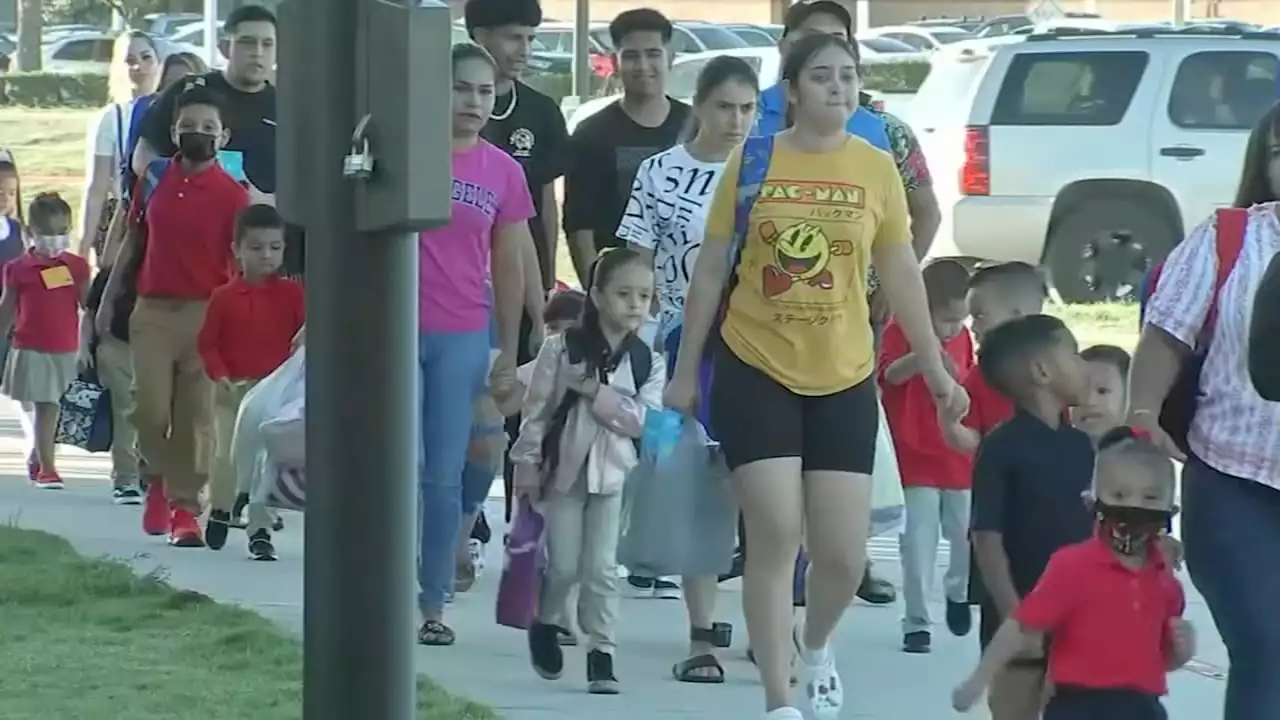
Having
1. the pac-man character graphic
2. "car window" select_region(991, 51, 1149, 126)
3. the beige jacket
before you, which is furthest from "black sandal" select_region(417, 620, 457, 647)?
"car window" select_region(991, 51, 1149, 126)

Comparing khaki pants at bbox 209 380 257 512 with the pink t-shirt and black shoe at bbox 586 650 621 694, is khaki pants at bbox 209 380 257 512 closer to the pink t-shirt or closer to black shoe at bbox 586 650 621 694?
the pink t-shirt

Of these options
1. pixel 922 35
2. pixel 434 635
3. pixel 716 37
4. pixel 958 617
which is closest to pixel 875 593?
pixel 958 617

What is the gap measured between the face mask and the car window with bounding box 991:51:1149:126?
505 inches

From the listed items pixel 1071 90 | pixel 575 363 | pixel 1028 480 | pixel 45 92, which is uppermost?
pixel 45 92

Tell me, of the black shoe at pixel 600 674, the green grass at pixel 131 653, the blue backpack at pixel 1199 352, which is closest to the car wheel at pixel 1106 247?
the green grass at pixel 131 653

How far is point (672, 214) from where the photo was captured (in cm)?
761

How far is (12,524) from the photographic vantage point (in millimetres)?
9852

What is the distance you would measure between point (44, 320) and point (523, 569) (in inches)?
170

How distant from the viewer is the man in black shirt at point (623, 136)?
8.71m

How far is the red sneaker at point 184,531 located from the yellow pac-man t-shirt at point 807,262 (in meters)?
3.71

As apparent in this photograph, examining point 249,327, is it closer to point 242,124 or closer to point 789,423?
point 242,124

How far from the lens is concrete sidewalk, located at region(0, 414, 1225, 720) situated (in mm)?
7051

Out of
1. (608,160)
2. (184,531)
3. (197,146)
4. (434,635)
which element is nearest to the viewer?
(434,635)

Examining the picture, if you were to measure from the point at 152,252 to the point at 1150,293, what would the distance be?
4.93 m
